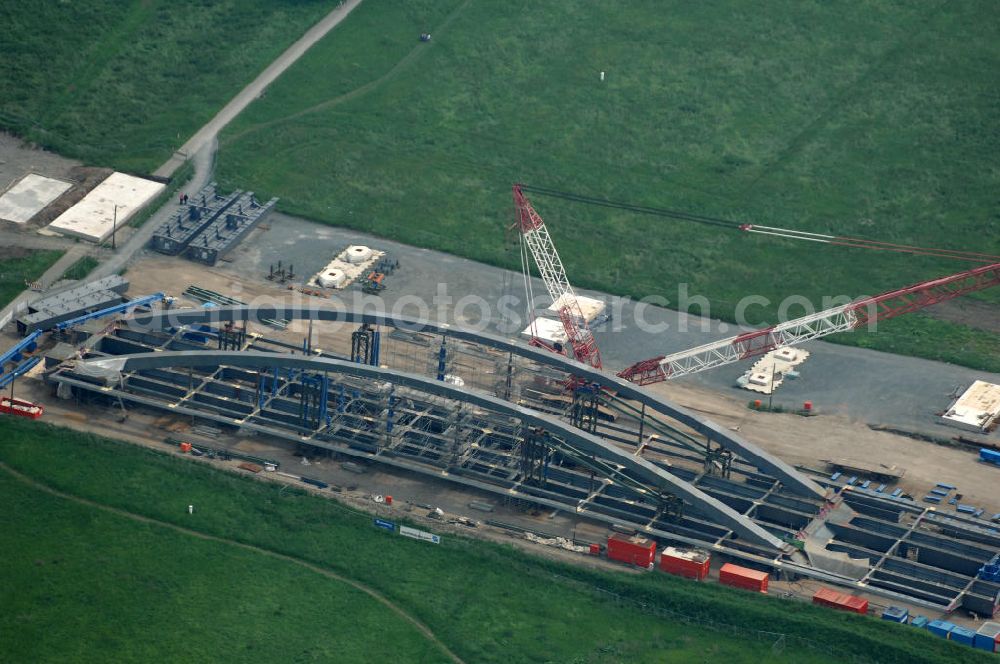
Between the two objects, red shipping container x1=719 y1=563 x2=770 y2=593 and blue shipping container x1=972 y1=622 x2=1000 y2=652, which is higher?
red shipping container x1=719 y1=563 x2=770 y2=593

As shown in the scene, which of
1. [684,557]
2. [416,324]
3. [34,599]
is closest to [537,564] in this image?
[684,557]

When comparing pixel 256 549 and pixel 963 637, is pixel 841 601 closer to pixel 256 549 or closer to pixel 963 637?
pixel 963 637

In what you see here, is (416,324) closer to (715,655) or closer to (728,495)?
(728,495)

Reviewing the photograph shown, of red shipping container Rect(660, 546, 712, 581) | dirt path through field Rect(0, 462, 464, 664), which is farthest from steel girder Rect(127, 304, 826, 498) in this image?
dirt path through field Rect(0, 462, 464, 664)

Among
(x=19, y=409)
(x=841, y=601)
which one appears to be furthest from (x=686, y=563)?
(x=19, y=409)

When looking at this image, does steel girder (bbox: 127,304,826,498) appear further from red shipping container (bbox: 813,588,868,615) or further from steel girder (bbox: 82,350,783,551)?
red shipping container (bbox: 813,588,868,615)

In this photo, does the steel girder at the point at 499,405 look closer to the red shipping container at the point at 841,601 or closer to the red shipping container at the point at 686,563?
the red shipping container at the point at 686,563
